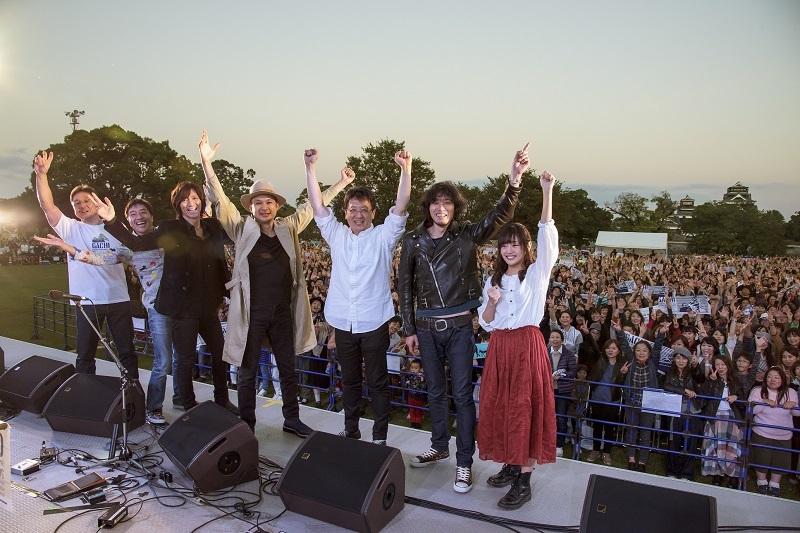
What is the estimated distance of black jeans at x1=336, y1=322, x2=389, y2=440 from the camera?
3.60 metres

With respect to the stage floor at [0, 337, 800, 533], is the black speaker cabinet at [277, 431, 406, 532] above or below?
above

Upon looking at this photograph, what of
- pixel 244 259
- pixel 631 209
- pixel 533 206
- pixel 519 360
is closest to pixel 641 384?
pixel 519 360

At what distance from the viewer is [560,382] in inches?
219

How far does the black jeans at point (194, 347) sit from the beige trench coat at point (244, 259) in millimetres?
399

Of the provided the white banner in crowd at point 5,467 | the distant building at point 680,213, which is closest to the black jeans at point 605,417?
the white banner in crowd at point 5,467

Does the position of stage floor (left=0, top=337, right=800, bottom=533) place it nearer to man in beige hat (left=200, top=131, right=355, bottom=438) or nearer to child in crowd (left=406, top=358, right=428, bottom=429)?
man in beige hat (left=200, top=131, right=355, bottom=438)

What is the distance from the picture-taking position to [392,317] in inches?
148

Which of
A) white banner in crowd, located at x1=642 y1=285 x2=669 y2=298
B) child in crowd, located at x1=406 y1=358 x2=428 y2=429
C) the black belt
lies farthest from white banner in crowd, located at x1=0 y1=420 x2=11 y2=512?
white banner in crowd, located at x1=642 y1=285 x2=669 y2=298

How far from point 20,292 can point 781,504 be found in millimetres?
23017

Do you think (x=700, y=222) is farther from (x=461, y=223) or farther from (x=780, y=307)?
(x=461, y=223)

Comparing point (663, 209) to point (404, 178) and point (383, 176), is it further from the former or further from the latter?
point (404, 178)

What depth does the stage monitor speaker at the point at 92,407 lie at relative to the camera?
4020mm

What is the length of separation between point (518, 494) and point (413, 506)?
64 cm

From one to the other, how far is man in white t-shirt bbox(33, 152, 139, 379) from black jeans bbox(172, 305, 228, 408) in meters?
0.57
